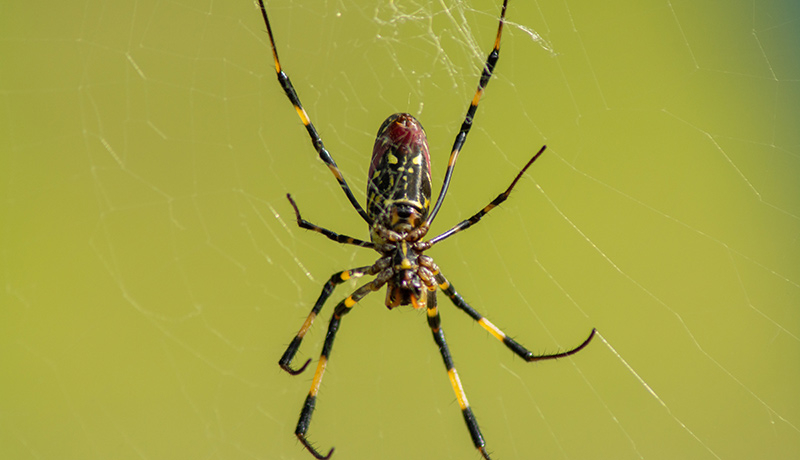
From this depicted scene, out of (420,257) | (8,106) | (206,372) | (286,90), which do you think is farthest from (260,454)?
(8,106)

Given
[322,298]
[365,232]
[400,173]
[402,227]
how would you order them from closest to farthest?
[400,173] → [402,227] → [322,298] → [365,232]

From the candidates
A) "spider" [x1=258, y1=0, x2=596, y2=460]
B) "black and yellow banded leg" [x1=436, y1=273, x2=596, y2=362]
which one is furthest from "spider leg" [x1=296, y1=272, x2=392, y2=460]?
"black and yellow banded leg" [x1=436, y1=273, x2=596, y2=362]

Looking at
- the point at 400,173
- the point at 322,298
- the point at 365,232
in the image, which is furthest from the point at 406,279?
the point at 365,232

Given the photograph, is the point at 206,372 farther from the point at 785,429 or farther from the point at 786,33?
the point at 786,33

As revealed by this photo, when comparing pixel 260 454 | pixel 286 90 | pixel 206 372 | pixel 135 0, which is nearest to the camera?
A: pixel 286 90

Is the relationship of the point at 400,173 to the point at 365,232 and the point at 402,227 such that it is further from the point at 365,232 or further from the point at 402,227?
the point at 365,232

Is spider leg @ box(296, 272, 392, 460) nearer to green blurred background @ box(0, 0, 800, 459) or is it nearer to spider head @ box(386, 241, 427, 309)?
spider head @ box(386, 241, 427, 309)
